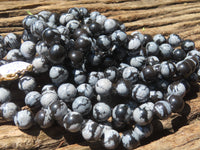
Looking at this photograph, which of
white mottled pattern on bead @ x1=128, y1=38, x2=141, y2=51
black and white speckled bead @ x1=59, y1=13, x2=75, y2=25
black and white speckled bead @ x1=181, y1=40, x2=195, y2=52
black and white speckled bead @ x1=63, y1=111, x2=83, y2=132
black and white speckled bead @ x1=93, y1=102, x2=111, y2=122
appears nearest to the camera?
black and white speckled bead @ x1=63, y1=111, x2=83, y2=132

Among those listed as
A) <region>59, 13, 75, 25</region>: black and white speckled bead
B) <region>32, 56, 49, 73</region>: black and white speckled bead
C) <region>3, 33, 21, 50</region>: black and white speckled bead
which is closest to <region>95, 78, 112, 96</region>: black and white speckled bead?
<region>32, 56, 49, 73</region>: black and white speckled bead

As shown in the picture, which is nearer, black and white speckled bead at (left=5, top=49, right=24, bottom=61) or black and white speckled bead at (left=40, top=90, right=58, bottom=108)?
black and white speckled bead at (left=40, top=90, right=58, bottom=108)

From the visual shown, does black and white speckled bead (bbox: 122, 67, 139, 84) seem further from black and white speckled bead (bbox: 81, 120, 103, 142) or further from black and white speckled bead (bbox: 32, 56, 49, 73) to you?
black and white speckled bead (bbox: 32, 56, 49, 73)

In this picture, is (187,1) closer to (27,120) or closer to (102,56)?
(102,56)

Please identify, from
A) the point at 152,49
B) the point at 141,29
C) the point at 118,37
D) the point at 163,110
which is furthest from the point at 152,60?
the point at 141,29

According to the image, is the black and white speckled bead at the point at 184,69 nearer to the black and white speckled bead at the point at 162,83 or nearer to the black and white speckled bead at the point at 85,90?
the black and white speckled bead at the point at 162,83

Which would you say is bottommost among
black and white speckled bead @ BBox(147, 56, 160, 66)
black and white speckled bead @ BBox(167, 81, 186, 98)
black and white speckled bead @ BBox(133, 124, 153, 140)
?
black and white speckled bead @ BBox(133, 124, 153, 140)

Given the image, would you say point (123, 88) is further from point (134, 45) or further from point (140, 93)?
point (134, 45)
